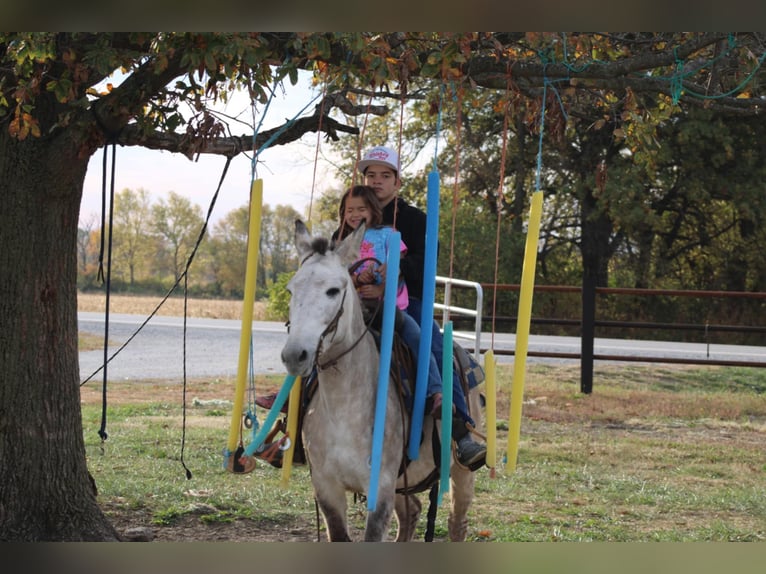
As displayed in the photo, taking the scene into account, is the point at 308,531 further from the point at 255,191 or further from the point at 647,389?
the point at 647,389

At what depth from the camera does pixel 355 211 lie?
4465mm

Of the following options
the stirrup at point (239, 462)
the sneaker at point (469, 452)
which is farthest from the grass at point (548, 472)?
the stirrup at point (239, 462)

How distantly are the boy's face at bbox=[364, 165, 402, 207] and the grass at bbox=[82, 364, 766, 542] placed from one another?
169cm

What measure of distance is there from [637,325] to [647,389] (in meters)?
1.07

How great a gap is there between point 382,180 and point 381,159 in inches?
4.5

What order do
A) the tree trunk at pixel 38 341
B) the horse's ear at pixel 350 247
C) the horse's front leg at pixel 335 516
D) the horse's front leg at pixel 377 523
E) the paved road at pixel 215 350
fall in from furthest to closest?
the paved road at pixel 215 350 → the tree trunk at pixel 38 341 → the horse's front leg at pixel 335 516 → the horse's front leg at pixel 377 523 → the horse's ear at pixel 350 247

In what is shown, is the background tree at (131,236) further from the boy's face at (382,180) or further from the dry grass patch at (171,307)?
the boy's face at (382,180)

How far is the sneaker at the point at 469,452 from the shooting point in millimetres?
4539

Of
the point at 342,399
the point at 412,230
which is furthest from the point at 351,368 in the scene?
the point at 412,230

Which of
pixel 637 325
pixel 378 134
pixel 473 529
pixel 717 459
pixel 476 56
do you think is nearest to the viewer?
pixel 476 56

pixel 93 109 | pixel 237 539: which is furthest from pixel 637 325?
pixel 93 109

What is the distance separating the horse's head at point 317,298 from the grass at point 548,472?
6.18 feet

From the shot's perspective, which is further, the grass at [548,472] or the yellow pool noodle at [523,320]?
the grass at [548,472]

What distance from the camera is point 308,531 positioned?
20.8 ft
